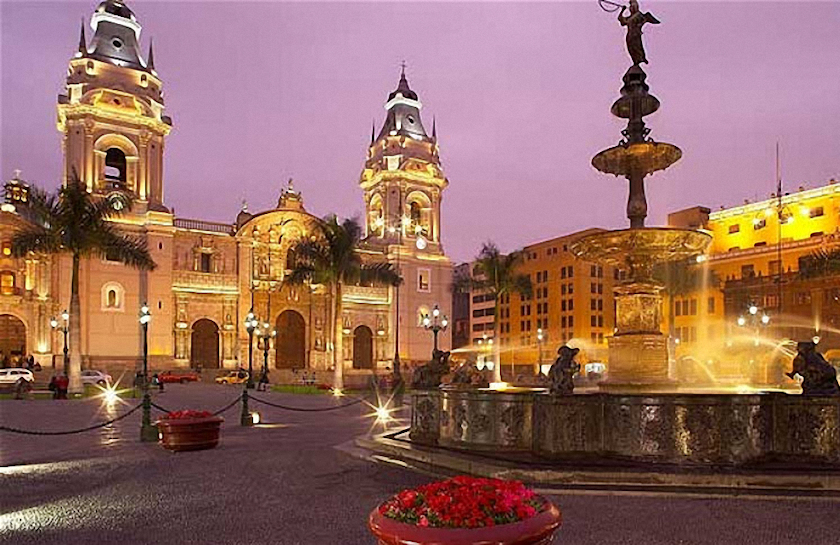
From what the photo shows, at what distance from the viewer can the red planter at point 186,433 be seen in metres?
13.3

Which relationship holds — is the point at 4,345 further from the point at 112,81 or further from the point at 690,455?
the point at 690,455

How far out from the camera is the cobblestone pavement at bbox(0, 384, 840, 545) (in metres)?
6.90

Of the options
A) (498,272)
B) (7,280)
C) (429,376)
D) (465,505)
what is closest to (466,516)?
(465,505)

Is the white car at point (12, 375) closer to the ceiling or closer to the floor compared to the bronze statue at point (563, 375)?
closer to the floor

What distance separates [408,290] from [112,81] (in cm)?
3063

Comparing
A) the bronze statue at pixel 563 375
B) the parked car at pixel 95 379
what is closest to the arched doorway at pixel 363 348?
the parked car at pixel 95 379

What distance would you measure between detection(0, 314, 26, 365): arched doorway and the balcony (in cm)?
1087

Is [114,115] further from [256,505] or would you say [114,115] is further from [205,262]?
[256,505]

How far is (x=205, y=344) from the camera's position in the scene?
187ft

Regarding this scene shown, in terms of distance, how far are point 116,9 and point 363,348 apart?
A: 116 feet

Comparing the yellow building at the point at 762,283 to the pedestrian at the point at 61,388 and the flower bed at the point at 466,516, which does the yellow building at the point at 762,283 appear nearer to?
the pedestrian at the point at 61,388

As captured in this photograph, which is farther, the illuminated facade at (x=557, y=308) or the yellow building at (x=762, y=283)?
the illuminated facade at (x=557, y=308)

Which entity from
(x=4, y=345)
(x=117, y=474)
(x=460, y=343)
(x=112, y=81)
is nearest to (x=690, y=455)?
(x=117, y=474)

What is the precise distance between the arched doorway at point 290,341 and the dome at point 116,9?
27785mm
